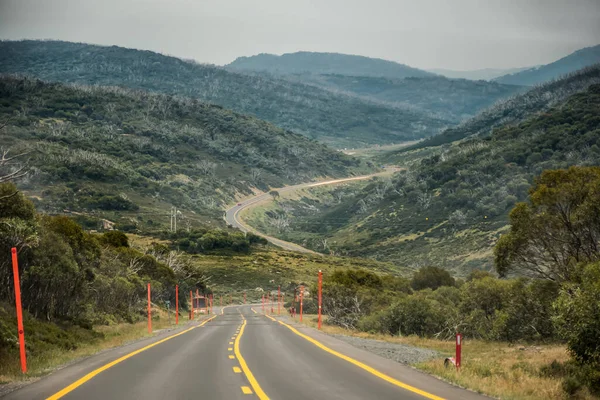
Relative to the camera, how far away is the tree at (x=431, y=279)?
65250 millimetres

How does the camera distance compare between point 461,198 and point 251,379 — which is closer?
point 251,379

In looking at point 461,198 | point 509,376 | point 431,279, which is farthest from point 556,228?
point 461,198

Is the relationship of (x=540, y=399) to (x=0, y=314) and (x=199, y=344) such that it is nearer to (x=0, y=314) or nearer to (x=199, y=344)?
(x=199, y=344)

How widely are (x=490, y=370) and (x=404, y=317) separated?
1758cm

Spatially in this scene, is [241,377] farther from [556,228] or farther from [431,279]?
[431,279]

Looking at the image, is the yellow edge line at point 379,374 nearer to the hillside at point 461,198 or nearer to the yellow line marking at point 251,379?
the yellow line marking at point 251,379

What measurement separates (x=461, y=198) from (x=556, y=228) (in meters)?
113

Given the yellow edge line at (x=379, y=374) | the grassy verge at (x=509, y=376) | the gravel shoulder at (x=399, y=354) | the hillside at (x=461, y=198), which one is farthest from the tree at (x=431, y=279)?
the yellow edge line at (x=379, y=374)

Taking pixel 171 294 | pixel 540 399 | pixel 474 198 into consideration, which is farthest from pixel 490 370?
pixel 474 198

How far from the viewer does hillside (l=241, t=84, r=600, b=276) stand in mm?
120250

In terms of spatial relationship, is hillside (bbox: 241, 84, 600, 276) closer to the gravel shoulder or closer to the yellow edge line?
the gravel shoulder

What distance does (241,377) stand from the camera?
1484cm

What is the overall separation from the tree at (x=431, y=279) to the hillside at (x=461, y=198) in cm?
3340

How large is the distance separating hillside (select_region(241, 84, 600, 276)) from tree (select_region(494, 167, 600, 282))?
6917 centimetres
